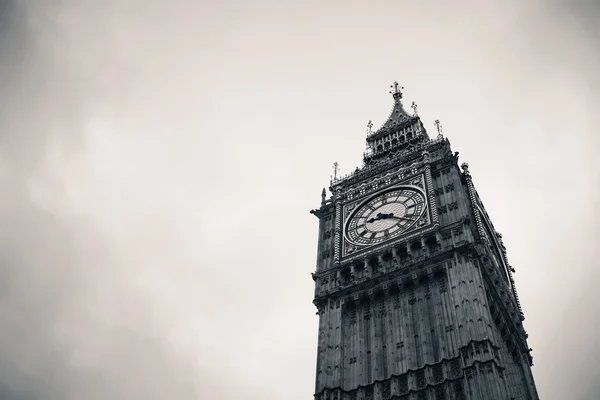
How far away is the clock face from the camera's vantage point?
5816 centimetres

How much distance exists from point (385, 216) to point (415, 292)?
880 centimetres

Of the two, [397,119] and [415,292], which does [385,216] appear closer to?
[415,292]

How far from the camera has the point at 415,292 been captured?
52.8 metres

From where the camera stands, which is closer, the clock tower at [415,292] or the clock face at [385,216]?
the clock tower at [415,292]

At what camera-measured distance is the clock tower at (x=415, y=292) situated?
46.5m

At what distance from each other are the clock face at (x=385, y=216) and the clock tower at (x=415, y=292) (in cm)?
10

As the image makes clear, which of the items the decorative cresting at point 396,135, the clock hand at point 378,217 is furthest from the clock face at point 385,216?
the decorative cresting at point 396,135

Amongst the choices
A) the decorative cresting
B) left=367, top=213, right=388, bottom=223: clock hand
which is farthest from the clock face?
Result: the decorative cresting

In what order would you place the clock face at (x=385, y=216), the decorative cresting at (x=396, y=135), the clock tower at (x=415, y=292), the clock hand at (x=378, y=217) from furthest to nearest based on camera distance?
the decorative cresting at (x=396, y=135) < the clock hand at (x=378, y=217) < the clock face at (x=385, y=216) < the clock tower at (x=415, y=292)

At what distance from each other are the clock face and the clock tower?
0.10m

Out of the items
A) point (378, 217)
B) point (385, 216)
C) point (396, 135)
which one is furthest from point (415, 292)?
point (396, 135)

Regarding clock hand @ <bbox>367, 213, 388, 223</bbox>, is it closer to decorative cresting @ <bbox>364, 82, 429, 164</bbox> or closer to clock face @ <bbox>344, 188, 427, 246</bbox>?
clock face @ <bbox>344, 188, 427, 246</bbox>

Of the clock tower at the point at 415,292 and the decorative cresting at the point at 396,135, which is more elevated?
the decorative cresting at the point at 396,135

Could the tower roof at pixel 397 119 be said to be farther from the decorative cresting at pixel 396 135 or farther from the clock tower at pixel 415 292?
the clock tower at pixel 415 292
